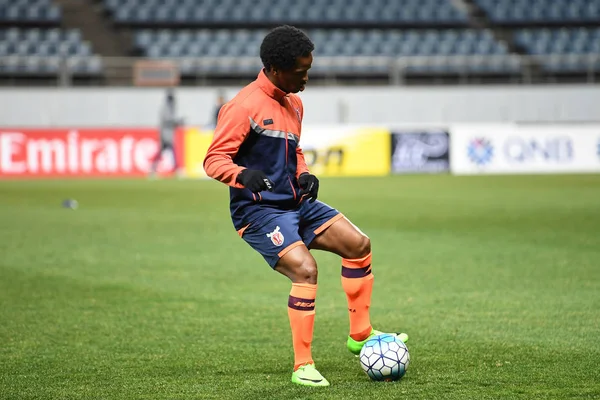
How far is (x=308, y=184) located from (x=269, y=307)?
2.64 meters

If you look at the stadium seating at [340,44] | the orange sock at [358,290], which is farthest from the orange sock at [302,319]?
the stadium seating at [340,44]

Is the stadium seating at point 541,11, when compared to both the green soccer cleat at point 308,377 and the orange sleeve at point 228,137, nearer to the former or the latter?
the orange sleeve at point 228,137

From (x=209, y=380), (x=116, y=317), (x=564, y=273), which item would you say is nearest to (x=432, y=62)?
(x=564, y=273)

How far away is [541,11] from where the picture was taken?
3136 centimetres

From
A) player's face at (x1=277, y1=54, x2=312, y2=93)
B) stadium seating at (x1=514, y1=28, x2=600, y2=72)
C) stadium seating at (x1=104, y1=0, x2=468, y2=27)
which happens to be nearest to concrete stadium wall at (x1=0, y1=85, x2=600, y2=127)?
stadium seating at (x1=514, y1=28, x2=600, y2=72)

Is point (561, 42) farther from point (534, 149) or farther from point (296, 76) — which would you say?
point (296, 76)

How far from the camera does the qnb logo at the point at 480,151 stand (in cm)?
2614

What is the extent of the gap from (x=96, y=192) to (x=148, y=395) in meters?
16.2

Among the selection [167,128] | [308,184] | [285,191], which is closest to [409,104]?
[167,128]

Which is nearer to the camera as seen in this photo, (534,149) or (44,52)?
(534,149)

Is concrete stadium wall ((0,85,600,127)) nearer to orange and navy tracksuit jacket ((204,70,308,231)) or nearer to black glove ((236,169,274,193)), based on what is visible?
orange and navy tracksuit jacket ((204,70,308,231))

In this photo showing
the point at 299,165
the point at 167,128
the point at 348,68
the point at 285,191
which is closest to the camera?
the point at 285,191

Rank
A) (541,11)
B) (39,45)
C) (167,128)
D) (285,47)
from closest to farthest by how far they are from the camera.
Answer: (285,47) < (167,128) < (39,45) < (541,11)

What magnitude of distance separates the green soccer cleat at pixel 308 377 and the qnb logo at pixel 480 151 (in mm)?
21660
